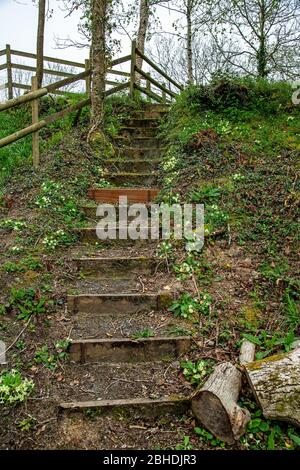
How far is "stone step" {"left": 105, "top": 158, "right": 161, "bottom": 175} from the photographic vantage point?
23.5 ft

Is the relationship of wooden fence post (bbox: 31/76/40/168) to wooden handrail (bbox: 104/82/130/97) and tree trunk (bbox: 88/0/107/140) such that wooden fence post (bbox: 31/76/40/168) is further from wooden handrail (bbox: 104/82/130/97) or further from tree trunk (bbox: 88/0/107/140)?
wooden handrail (bbox: 104/82/130/97)

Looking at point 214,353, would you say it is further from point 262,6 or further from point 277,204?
point 262,6

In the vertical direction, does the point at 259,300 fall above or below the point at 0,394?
above

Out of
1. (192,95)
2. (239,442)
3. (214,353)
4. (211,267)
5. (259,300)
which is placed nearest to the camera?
(239,442)

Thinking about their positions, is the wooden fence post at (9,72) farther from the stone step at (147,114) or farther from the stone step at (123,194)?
the stone step at (123,194)

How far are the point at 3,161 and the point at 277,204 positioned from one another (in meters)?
5.42

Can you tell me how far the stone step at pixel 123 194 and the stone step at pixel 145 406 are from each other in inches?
138

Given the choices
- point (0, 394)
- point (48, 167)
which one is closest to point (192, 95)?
point (48, 167)

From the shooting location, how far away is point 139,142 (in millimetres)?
8234

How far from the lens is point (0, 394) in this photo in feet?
9.52

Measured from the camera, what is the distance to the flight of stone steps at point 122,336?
9.80 feet

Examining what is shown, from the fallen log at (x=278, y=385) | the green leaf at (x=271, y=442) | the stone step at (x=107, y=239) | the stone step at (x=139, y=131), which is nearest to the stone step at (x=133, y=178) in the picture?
the stone step at (x=107, y=239)

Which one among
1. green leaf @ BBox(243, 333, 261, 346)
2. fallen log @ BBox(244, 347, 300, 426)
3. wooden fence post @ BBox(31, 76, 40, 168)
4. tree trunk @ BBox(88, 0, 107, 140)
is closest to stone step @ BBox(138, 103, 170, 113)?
tree trunk @ BBox(88, 0, 107, 140)

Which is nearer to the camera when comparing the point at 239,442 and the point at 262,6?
the point at 239,442
